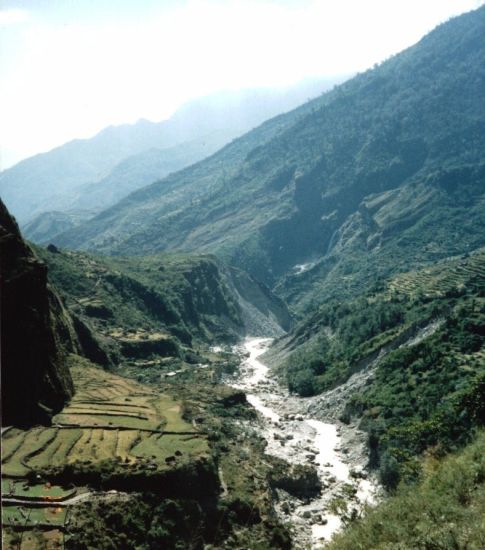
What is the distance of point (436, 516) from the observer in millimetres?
19406

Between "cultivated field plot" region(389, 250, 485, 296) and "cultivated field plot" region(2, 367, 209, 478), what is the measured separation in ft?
268

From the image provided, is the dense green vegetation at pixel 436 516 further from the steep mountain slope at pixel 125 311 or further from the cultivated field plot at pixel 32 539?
the steep mountain slope at pixel 125 311

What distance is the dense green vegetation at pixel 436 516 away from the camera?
55.2 ft

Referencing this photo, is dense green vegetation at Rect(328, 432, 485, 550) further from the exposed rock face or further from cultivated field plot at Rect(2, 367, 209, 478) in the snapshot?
the exposed rock face

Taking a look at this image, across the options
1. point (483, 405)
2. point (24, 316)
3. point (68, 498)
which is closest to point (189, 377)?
point (24, 316)

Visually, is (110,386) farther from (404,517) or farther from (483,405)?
(404,517)

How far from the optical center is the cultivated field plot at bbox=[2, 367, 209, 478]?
2000 inches

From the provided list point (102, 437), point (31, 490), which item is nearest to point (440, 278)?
point (102, 437)

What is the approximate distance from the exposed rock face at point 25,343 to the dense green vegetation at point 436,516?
4798 cm

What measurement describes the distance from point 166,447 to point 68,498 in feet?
46.7

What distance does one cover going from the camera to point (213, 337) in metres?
191

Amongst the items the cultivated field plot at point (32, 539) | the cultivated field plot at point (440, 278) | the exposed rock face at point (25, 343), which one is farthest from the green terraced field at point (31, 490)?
the cultivated field plot at point (440, 278)

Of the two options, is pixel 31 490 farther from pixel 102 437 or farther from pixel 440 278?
pixel 440 278

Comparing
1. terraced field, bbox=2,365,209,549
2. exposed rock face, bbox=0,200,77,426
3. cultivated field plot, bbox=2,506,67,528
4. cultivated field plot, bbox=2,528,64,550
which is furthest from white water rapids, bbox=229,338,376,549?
exposed rock face, bbox=0,200,77,426
